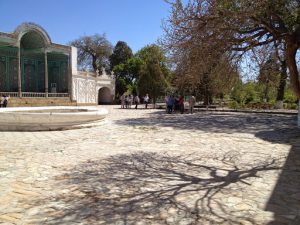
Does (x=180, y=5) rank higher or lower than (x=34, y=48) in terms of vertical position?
lower

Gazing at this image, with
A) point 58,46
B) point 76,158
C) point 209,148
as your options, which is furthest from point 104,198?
point 58,46

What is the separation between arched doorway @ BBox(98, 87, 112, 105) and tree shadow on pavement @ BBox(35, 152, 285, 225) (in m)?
35.1

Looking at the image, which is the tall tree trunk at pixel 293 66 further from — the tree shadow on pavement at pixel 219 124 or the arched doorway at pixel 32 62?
the arched doorway at pixel 32 62

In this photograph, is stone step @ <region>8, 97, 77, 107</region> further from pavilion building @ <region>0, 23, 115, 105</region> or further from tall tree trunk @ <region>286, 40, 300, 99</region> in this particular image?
tall tree trunk @ <region>286, 40, 300, 99</region>

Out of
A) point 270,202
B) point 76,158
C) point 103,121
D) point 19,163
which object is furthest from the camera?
point 103,121

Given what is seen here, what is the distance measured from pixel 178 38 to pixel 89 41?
45152 millimetres

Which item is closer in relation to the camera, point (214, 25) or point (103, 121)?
point (214, 25)

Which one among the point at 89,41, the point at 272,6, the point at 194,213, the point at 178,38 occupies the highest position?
the point at 89,41

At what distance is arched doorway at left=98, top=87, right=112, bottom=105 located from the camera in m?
41.7

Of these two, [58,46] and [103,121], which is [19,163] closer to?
[103,121]

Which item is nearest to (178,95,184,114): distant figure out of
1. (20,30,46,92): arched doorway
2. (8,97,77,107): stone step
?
(8,97,77,107): stone step

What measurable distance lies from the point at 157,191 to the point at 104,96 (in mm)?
37980

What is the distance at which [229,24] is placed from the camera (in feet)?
19.1

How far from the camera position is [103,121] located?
561 inches
